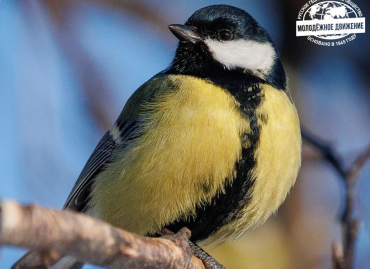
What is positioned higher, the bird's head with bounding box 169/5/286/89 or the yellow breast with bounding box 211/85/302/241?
the bird's head with bounding box 169/5/286/89

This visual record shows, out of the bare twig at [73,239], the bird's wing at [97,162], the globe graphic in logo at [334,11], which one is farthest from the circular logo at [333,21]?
the bare twig at [73,239]

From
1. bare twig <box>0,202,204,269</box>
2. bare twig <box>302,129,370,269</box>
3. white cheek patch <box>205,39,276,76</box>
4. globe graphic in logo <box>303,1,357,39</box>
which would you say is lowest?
bare twig <box>302,129,370,269</box>

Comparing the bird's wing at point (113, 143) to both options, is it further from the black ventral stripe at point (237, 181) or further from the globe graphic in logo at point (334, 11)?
the globe graphic in logo at point (334, 11)

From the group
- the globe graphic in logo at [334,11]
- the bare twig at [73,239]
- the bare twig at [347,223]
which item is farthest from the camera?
the globe graphic in logo at [334,11]

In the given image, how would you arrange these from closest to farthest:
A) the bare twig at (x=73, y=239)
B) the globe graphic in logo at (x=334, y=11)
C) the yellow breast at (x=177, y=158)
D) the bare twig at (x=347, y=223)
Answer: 1. the bare twig at (x=73, y=239)
2. the bare twig at (x=347, y=223)
3. the yellow breast at (x=177, y=158)
4. the globe graphic in logo at (x=334, y=11)

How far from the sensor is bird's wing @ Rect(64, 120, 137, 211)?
5.58 feet

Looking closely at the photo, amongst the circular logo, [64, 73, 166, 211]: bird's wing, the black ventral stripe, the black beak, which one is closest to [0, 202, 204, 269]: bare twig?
the black ventral stripe

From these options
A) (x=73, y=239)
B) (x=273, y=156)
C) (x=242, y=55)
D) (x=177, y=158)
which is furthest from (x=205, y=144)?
(x=73, y=239)

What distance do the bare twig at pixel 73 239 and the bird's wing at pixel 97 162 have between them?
2.09ft

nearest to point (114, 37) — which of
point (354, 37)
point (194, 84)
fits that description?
point (194, 84)

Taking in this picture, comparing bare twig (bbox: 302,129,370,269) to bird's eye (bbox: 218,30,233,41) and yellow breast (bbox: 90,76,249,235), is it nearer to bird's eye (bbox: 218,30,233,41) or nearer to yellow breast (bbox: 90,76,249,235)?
yellow breast (bbox: 90,76,249,235)

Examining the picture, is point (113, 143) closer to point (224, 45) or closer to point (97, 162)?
point (97, 162)

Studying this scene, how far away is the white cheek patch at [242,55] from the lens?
1645mm

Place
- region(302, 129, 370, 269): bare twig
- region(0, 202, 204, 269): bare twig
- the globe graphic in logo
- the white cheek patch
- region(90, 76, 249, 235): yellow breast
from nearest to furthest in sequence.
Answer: region(0, 202, 204, 269): bare twig, region(302, 129, 370, 269): bare twig, region(90, 76, 249, 235): yellow breast, the white cheek patch, the globe graphic in logo
